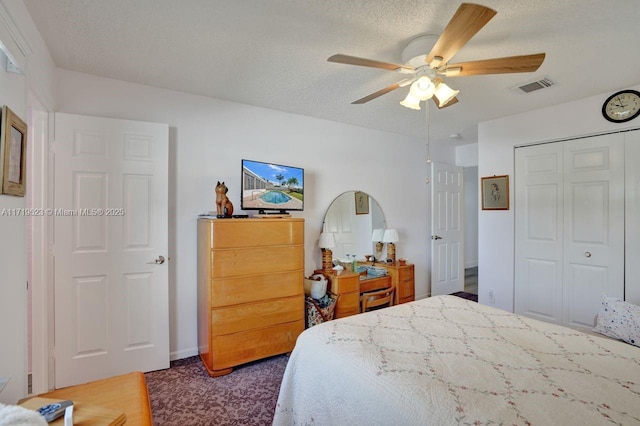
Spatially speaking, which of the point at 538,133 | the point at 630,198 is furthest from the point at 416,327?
the point at 538,133

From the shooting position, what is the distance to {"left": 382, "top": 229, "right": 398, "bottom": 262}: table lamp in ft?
12.9

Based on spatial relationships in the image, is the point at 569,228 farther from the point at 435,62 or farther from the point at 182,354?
the point at 182,354

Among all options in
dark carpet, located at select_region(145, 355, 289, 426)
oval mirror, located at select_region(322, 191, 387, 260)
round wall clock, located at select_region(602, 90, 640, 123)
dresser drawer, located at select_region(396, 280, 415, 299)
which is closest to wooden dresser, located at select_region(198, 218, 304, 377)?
dark carpet, located at select_region(145, 355, 289, 426)

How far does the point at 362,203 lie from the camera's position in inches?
153

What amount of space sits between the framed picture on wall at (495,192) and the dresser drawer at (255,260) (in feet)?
7.99

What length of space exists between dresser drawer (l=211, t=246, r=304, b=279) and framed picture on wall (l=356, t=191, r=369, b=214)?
1.31m

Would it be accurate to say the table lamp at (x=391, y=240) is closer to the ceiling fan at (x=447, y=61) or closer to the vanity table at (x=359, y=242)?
the vanity table at (x=359, y=242)

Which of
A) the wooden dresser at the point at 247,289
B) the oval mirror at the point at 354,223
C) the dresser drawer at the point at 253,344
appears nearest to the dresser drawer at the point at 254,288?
the wooden dresser at the point at 247,289

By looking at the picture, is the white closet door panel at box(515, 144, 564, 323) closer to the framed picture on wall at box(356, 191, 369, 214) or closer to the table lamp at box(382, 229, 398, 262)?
the table lamp at box(382, 229, 398, 262)

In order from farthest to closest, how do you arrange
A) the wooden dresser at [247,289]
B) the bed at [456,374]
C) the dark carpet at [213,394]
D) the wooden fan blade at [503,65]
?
the wooden dresser at [247,289]
the dark carpet at [213,394]
the wooden fan blade at [503,65]
the bed at [456,374]

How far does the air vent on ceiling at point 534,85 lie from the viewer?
99.0 inches

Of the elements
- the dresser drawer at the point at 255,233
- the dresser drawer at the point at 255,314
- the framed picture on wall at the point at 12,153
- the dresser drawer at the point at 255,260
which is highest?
the framed picture on wall at the point at 12,153

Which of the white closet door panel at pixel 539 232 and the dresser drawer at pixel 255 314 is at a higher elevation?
the white closet door panel at pixel 539 232

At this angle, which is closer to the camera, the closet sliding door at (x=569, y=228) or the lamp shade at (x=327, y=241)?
the closet sliding door at (x=569, y=228)
